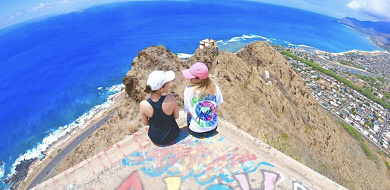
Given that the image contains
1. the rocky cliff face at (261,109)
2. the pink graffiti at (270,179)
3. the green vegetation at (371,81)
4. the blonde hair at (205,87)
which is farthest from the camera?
the green vegetation at (371,81)

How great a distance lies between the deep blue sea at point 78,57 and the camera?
1567 inches

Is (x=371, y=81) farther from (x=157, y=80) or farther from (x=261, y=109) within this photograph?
(x=157, y=80)

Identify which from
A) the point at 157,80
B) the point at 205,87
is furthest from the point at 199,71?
the point at 157,80

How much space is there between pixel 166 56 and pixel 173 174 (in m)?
11.7

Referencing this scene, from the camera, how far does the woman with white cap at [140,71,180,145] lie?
3.79 metres

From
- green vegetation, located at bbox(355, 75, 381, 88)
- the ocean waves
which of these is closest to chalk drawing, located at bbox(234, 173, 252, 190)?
the ocean waves

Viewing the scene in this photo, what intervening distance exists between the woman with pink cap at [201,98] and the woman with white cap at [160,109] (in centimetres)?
34

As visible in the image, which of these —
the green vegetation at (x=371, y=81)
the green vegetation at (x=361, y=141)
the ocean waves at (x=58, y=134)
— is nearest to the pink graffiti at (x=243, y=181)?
the ocean waves at (x=58, y=134)

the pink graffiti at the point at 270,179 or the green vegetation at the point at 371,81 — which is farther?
the green vegetation at the point at 371,81

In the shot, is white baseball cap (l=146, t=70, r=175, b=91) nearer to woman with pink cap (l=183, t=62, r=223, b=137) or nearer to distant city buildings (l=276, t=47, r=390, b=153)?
woman with pink cap (l=183, t=62, r=223, b=137)

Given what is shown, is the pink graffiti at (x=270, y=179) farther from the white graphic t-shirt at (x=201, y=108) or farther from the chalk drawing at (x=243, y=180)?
the white graphic t-shirt at (x=201, y=108)

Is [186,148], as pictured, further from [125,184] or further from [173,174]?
[125,184]

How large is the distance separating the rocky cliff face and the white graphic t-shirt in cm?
321

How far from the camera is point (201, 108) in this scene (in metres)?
4.33
